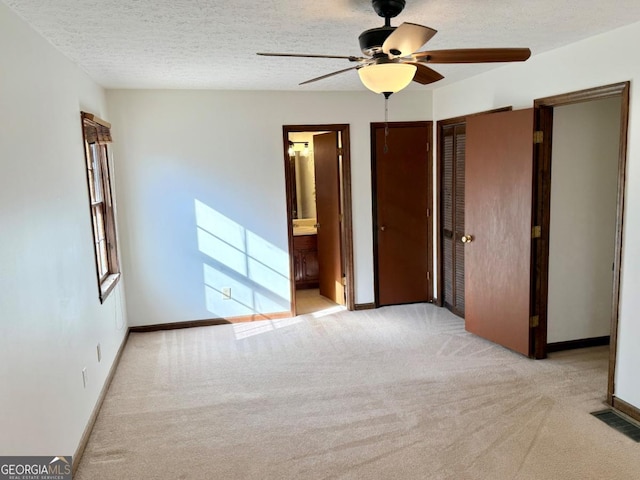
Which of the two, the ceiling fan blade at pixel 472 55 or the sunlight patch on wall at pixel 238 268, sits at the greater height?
the ceiling fan blade at pixel 472 55

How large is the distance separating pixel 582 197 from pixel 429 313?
1919mm

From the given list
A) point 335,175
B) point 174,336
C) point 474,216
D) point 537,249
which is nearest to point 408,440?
point 537,249

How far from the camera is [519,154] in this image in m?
3.68

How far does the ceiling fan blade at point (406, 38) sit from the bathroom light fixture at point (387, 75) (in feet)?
0.19

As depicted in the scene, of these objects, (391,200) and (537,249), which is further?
(391,200)

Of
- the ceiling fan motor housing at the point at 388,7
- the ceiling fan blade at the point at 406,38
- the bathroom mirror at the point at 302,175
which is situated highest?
the ceiling fan motor housing at the point at 388,7

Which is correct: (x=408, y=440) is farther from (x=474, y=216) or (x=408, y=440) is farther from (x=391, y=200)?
(x=391, y=200)

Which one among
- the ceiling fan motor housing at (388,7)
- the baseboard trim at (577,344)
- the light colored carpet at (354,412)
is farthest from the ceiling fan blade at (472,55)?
the baseboard trim at (577,344)

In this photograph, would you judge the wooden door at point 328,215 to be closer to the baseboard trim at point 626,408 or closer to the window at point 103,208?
the window at point 103,208

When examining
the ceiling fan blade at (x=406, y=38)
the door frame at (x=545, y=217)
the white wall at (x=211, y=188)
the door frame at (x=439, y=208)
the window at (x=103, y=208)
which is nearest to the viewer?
the ceiling fan blade at (x=406, y=38)

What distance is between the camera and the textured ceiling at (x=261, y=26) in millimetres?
2307

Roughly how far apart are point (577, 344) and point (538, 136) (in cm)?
177

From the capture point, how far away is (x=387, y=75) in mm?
2182

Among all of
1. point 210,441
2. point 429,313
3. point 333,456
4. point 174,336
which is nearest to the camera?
point 333,456
